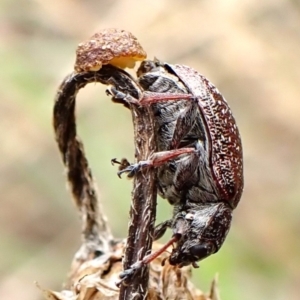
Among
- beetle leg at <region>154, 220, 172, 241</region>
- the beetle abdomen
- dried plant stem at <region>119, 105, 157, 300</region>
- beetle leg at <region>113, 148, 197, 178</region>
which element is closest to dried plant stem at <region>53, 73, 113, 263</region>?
beetle leg at <region>154, 220, 172, 241</region>

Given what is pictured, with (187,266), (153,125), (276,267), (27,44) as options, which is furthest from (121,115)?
(153,125)

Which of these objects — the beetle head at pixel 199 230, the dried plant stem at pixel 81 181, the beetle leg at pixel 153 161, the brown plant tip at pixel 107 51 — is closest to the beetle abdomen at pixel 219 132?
the beetle head at pixel 199 230

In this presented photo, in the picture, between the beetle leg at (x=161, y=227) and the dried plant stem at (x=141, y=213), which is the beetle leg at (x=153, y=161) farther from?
→ the beetle leg at (x=161, y=227)

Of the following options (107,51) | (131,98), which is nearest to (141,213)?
(131,98)

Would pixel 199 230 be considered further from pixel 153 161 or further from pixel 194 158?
pixel 153 161

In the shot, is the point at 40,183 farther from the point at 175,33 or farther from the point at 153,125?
the point at 153,125

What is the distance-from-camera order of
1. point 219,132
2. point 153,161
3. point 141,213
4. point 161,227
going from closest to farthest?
point 141,213 → point 153,161 → point 219,132 → point 161,227
